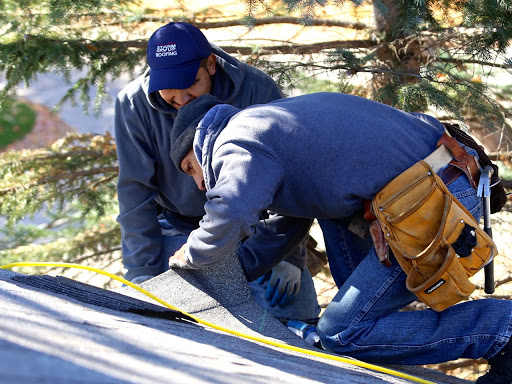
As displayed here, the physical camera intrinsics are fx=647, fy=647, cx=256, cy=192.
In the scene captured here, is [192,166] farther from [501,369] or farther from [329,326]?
[501,369]

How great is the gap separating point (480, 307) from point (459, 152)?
643 millimetres

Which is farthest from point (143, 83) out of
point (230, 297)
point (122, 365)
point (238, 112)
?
point (122, 365)

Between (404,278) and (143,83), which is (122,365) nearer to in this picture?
(404,278)

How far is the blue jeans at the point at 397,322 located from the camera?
8.40 feet

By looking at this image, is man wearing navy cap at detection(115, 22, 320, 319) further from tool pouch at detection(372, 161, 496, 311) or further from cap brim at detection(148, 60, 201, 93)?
tool pouch at detection(372, 161, 496, 311)

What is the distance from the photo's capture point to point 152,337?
193 centimetres

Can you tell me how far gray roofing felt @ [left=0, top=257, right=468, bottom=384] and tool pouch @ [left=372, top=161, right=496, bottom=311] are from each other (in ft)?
1.37

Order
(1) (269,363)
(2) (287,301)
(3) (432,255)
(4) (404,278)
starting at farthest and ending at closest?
(2) (287,301) → (4) (404,278) → (3) (432,255) → (1) (269,363)

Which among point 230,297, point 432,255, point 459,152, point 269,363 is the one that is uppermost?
point 459,152

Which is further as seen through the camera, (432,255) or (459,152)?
(459,152)

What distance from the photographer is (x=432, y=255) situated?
2.50m

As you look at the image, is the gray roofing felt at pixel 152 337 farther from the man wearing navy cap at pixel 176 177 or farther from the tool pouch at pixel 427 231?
the man wearing navy cap at pixel 176 177

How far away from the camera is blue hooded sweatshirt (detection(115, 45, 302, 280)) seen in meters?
3.60

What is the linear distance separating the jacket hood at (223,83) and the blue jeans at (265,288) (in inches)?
33.3
